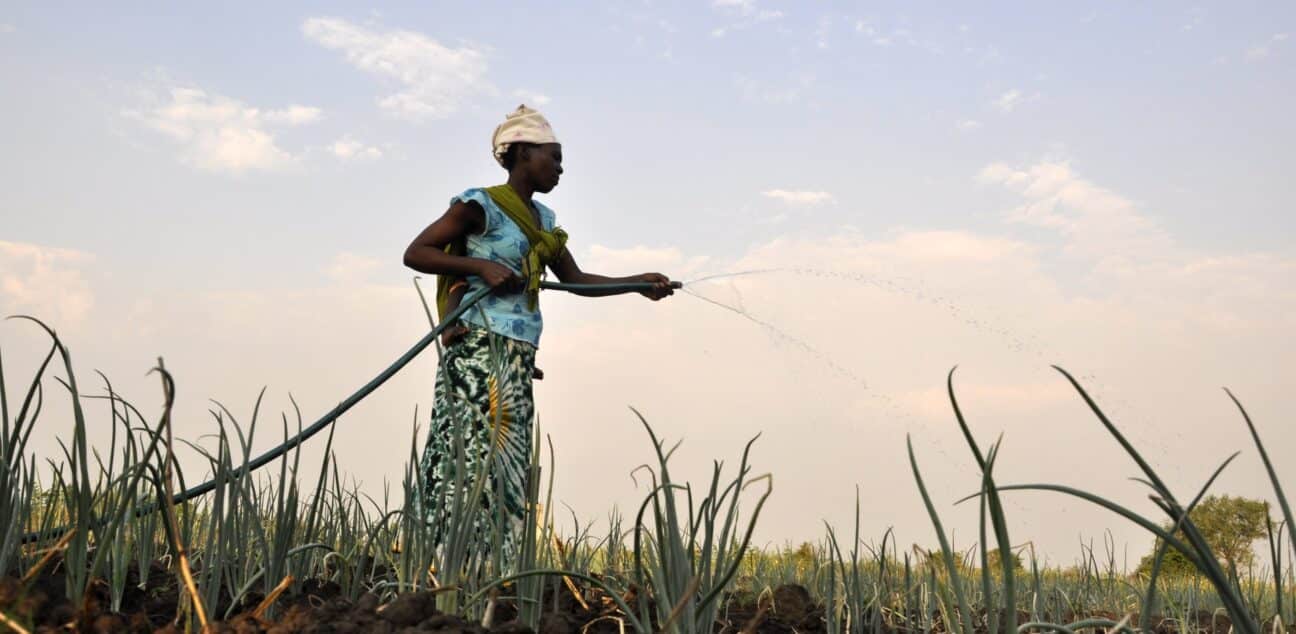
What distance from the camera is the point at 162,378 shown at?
1.90 meters

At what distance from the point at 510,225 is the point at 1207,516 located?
40.1ft

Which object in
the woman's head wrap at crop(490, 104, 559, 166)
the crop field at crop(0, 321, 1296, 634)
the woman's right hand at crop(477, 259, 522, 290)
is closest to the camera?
the crop field at crop(0, 321, 1296, 634)

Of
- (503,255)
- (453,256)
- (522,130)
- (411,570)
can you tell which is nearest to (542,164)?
(522,130)

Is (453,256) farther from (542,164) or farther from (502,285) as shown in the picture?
(542,164)

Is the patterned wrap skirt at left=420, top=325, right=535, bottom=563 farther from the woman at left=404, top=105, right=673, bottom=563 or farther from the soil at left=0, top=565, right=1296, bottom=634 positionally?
the soil at left=0, top=565, right=1296, bottom=634

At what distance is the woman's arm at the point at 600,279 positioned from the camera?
15.3 ft

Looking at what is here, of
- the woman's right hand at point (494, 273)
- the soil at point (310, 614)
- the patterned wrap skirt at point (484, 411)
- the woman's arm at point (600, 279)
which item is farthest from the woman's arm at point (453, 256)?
the soil at point (310, 614)

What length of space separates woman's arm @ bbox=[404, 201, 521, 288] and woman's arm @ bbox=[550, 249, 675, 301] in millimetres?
500

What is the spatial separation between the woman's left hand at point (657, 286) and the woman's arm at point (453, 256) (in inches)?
23.6

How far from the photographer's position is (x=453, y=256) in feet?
14.1

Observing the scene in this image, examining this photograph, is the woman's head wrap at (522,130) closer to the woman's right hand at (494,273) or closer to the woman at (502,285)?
the woman at (502,285)

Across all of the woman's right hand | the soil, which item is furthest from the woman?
the soil

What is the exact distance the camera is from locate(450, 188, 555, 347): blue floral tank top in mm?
4328

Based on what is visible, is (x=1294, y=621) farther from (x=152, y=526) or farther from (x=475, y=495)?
(x=152, y=526)
